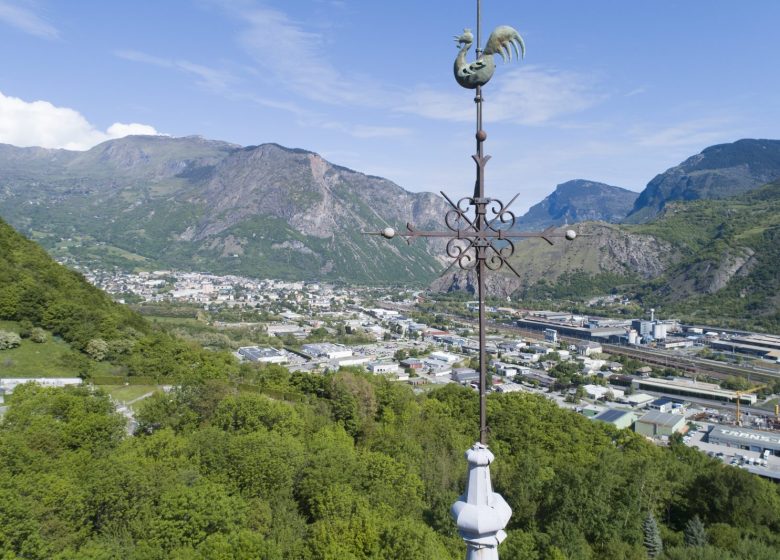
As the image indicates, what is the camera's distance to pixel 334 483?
16.6 m

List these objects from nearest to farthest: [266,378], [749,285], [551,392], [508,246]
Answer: [508,246]
[266,378]
[551,392]
[749,285]

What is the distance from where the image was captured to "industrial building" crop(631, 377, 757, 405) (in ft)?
191

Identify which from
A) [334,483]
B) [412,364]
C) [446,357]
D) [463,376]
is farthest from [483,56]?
[446,357]

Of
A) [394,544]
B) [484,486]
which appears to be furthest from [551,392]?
[484,486]

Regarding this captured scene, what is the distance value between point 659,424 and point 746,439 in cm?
657

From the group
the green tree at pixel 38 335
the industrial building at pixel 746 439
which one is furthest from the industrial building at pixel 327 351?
the industrial building at pixel 746 439

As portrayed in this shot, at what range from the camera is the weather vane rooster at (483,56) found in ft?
15.1

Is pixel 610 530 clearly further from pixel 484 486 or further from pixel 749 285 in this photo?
pixel 749 285

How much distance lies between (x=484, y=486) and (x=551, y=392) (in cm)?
6244

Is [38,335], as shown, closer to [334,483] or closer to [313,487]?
[313,487]

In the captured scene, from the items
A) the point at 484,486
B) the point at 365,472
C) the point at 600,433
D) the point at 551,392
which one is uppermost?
the point at 484,486

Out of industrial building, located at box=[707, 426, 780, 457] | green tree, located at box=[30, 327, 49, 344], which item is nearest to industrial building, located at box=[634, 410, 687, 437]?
industrial building, located at box=[707, 426, 780, 457]

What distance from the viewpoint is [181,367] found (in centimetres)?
3381

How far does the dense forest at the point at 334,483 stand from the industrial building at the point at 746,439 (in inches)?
786
